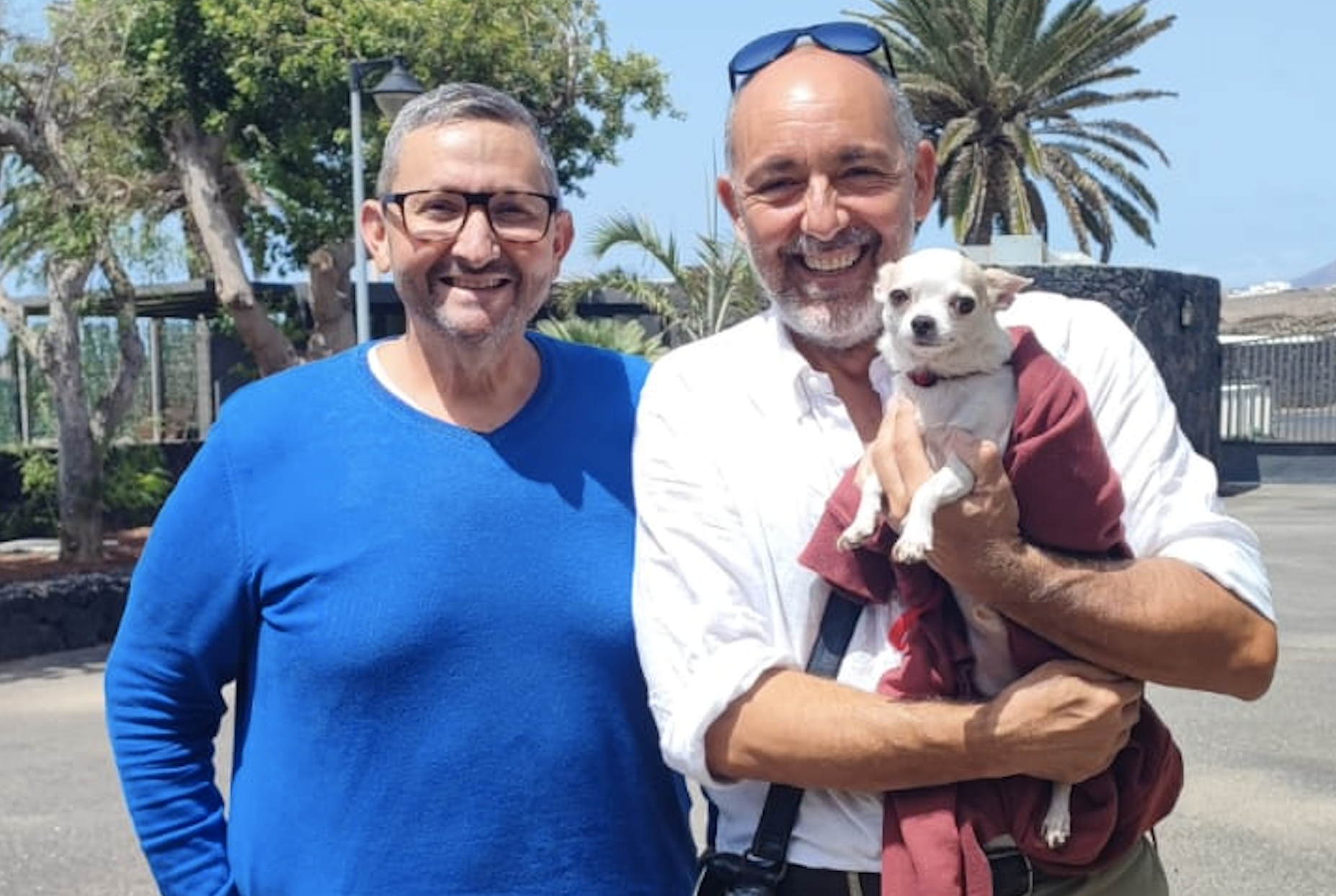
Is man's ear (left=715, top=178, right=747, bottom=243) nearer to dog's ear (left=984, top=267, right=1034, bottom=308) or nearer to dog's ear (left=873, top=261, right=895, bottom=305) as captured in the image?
dog's ear (left=873, top=261, right=895, bottom=305)

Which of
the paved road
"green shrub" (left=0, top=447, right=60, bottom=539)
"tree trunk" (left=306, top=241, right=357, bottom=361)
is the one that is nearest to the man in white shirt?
the paved road

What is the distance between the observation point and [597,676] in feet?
8.41

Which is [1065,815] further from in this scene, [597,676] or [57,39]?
[57,39]

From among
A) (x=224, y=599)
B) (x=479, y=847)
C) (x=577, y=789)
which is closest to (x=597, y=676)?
(x=577, y=789)

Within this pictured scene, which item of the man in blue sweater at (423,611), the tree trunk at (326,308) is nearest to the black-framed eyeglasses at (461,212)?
the man in blue sweater at (423,611)

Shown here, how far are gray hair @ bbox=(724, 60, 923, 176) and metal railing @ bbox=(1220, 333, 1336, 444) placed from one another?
25656 millimetres

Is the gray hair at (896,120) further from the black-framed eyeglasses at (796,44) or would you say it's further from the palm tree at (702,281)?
the palm tree at (702,281)

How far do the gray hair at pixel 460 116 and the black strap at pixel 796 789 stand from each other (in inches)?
39.5

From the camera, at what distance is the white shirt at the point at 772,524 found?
2.27 metres

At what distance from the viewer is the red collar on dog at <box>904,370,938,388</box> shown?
2.45 m

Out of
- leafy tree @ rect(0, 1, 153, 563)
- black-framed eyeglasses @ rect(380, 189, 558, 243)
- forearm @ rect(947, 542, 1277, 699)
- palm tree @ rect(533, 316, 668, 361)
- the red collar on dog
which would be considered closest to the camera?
forearm @ rect(947, 542, 1277, 699)

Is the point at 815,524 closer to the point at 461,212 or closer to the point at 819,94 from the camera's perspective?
the point at 819,94

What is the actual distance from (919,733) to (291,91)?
16409 millimetres

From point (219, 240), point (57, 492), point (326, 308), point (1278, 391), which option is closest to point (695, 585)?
point (219, 240)
